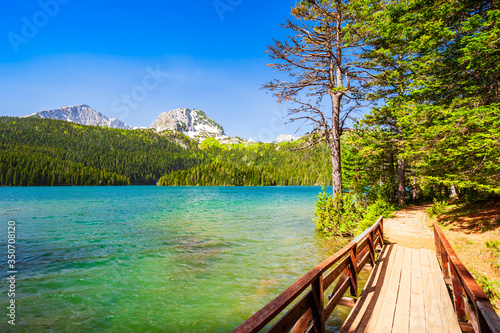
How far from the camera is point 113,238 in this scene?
17703 millimetres

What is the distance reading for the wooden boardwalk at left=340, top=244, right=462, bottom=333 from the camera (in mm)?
4621

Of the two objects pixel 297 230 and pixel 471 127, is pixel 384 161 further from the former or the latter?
pixel 471 127

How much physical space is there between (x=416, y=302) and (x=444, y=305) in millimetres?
570

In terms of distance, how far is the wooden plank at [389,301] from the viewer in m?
4.59

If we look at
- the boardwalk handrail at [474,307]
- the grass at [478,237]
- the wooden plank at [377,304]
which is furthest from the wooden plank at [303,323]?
the grass at [478,237]

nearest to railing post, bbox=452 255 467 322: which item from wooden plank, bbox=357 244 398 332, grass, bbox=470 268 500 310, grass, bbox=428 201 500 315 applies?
wooden plank, bbox=357 244 398 332

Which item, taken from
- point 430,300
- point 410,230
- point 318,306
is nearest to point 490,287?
point 430,300

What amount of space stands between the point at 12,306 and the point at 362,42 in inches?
809

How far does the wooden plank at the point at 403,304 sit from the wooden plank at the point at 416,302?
7cm

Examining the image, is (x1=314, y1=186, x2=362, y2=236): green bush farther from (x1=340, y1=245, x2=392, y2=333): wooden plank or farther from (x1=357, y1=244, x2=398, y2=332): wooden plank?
(x1=340, y1=245, x2=392, y2=333): wooden plank

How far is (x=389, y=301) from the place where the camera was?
5637 millimetres

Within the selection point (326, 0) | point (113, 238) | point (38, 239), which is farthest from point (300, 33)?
point (38, 239)

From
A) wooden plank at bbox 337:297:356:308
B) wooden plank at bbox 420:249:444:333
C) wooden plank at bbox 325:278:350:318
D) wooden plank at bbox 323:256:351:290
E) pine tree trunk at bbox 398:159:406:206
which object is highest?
pine tree trunk at bbox 398:159:406:206

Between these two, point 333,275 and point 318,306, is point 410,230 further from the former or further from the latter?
point 318,306
